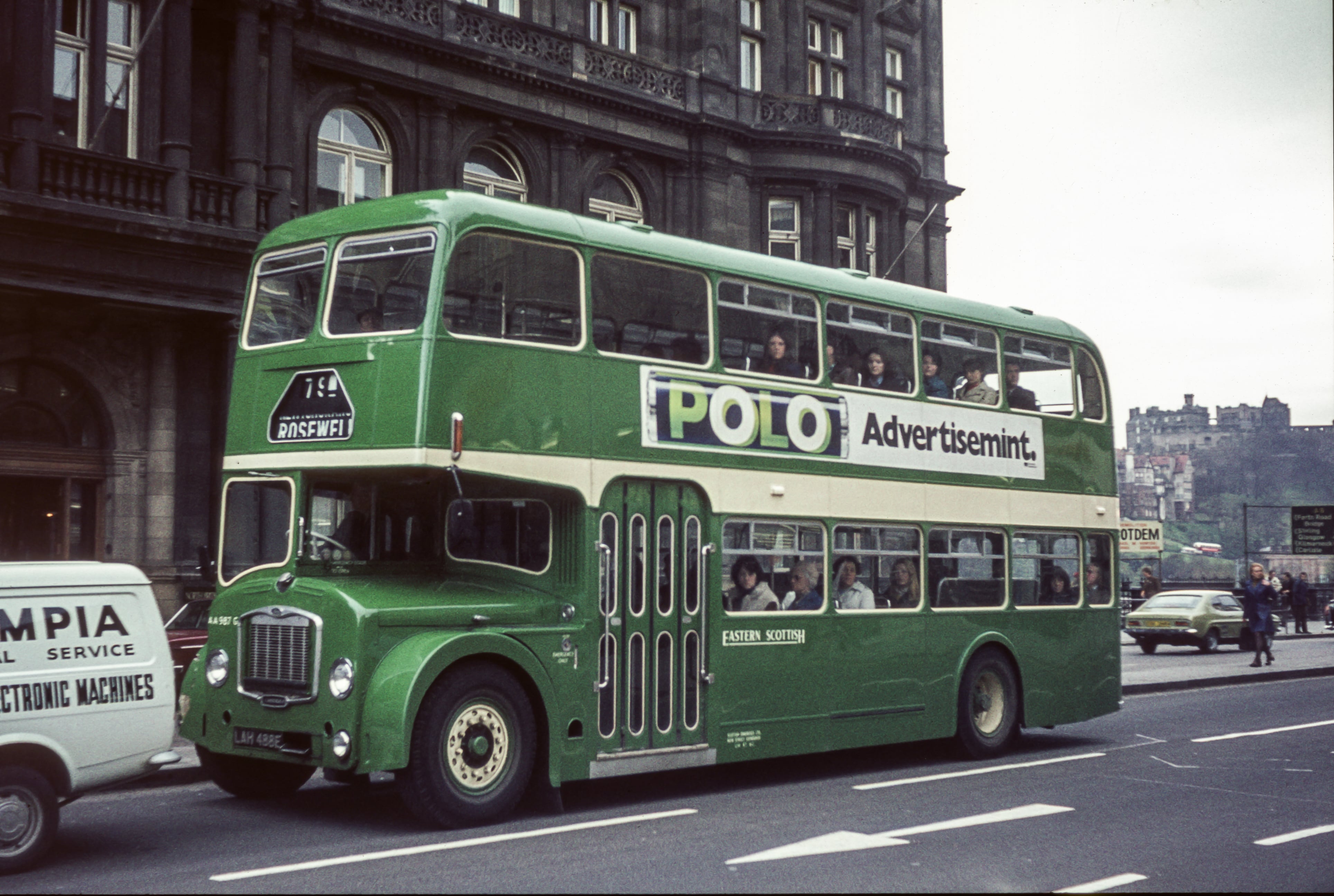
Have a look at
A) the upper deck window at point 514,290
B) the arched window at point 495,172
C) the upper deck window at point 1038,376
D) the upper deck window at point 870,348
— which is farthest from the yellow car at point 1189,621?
the upper deck window at point 514,290

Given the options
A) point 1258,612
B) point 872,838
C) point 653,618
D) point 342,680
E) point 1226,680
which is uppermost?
point 653,618

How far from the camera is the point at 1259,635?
27141 mm

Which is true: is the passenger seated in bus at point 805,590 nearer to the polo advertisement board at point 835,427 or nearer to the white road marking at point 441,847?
Answer: the polo advertisement board at point 835,427

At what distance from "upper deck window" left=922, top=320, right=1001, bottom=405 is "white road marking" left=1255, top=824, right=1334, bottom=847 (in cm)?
510

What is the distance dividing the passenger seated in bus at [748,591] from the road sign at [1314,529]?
156 feet

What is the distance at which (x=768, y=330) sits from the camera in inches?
476

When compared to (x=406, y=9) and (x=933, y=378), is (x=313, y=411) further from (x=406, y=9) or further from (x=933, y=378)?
(x=406, y=9)

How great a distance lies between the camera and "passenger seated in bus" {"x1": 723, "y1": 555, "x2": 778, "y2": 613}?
463 inches

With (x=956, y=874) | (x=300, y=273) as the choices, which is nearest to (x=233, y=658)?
(x=300, y=273)

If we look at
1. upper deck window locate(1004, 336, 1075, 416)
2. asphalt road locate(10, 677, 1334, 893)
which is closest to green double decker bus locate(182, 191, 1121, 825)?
asphalt road locate(10, 677, 1334, 893)

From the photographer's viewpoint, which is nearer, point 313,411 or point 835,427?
point 313,411

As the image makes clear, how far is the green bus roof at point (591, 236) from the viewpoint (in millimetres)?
9992

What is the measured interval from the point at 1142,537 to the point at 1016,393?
37650 millimetres

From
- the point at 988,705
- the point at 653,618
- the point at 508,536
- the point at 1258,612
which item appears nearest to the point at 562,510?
the point at 508,536
